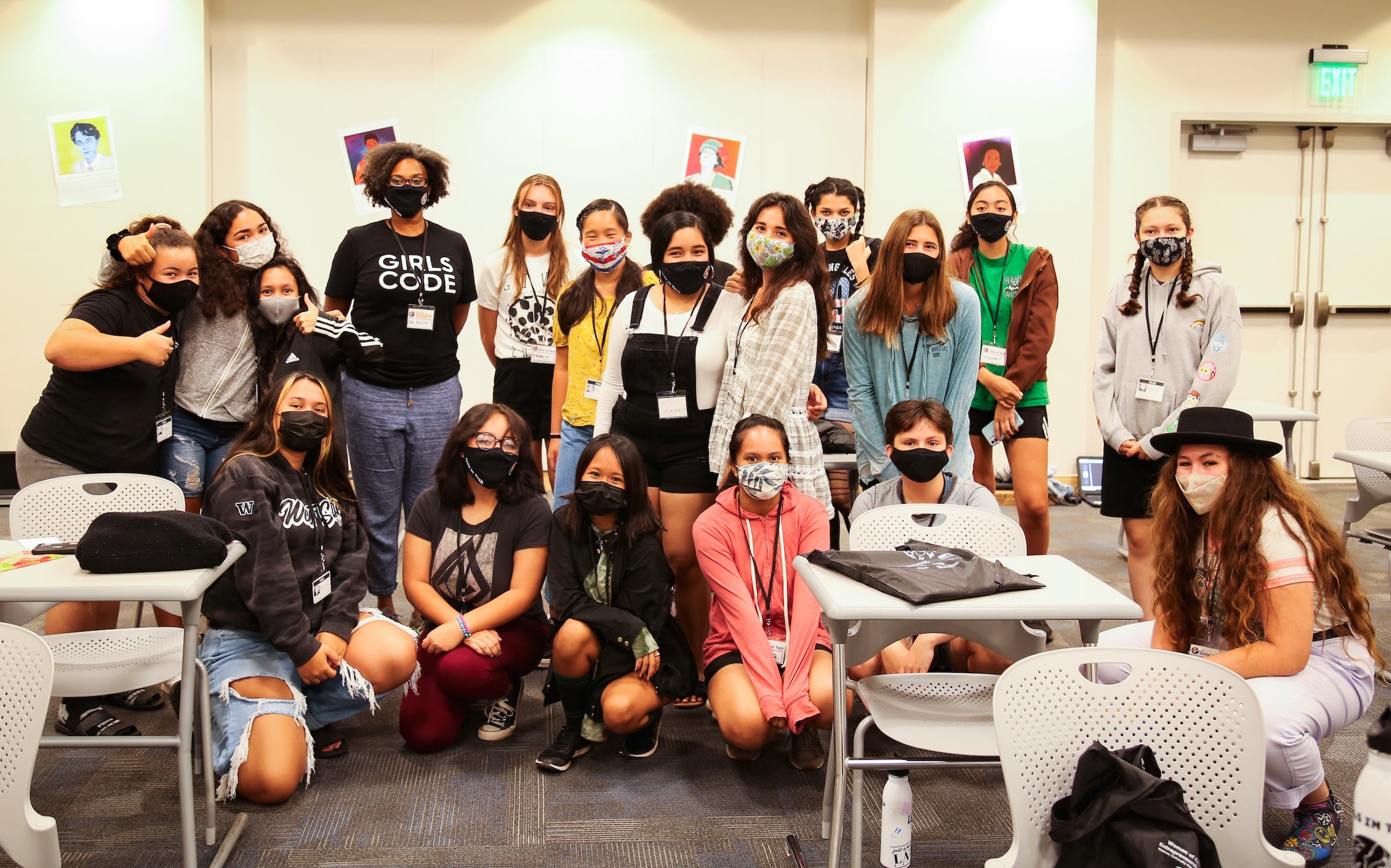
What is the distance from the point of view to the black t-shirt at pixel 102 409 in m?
2.86

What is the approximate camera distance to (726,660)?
104 inches

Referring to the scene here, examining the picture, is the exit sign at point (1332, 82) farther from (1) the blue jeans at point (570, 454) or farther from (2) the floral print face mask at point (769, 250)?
(1) the blue jeans at point (570, 454)

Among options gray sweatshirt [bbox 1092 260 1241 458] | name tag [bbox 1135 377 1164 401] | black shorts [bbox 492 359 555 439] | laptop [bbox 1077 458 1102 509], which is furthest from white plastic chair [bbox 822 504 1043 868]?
laptop [bbox 1077 458 1102 509]

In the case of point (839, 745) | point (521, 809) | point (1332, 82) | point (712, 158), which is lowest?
point (521, 809)

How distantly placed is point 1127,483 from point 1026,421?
1.27ft

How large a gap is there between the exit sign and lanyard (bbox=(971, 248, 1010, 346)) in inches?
191

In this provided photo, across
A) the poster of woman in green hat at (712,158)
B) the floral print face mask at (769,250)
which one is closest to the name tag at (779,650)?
the floral print face mask at (769,250)

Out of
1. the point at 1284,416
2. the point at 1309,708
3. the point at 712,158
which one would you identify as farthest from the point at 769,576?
the point at 712,158

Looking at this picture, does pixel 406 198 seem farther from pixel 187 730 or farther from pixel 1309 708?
pixel 1309 708

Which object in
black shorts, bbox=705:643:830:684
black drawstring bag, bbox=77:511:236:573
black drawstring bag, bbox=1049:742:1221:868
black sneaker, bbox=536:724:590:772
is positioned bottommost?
black sneaker, bbox=536:724:590:772

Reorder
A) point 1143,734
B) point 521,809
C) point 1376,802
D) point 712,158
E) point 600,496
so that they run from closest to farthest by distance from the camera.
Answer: point 1376,802, point 1143,734, point 521,809, point 600,496, point 712,158

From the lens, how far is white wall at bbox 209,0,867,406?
629 cm

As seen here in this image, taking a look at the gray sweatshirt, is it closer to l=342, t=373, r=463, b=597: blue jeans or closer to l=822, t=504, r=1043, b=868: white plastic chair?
l=822, t=504, r=1043, b=868: white plastic chair

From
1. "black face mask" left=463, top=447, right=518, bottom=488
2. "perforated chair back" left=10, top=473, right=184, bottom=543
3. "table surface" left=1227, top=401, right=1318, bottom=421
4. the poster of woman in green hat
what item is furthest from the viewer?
the poster of woman in green hat
